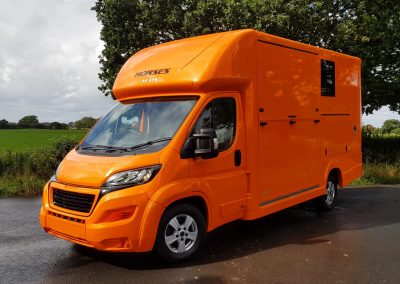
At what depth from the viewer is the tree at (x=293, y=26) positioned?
1487 centimetres

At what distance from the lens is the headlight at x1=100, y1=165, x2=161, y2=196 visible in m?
4.66

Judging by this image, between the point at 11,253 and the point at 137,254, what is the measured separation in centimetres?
173

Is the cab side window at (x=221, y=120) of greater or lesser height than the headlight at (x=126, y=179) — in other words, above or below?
above

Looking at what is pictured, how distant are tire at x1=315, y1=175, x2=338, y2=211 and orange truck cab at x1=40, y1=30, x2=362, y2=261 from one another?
94 cm

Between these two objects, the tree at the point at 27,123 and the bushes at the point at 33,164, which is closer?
the bushes at the point at 33,164

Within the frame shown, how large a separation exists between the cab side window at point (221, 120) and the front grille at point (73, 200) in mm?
1574

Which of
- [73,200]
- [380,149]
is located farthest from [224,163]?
[380,149]

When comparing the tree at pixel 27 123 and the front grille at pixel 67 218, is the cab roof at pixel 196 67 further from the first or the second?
the tree at pixel 27 123

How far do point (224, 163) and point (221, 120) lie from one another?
574mm

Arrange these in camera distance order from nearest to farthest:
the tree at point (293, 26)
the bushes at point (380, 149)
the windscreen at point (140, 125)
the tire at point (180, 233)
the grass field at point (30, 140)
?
the tire at point (180, 233), the windscreen at point (140, 125), the grass field at point (30, 140), the tree at point (293, 26), the bushes at point (380, 149)

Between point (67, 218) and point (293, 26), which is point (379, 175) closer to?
point (293, 26)

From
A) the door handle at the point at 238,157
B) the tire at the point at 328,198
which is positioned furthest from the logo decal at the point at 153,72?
the tire at the point at 328,198

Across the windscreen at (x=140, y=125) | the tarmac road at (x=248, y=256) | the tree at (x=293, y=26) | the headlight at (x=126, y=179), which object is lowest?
the tarmac road at (x=248, y=256)

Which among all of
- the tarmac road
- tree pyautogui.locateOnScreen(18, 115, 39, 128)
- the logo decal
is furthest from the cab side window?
tree pyautogui.locateOnScreen(18, 115, 39, 128)
